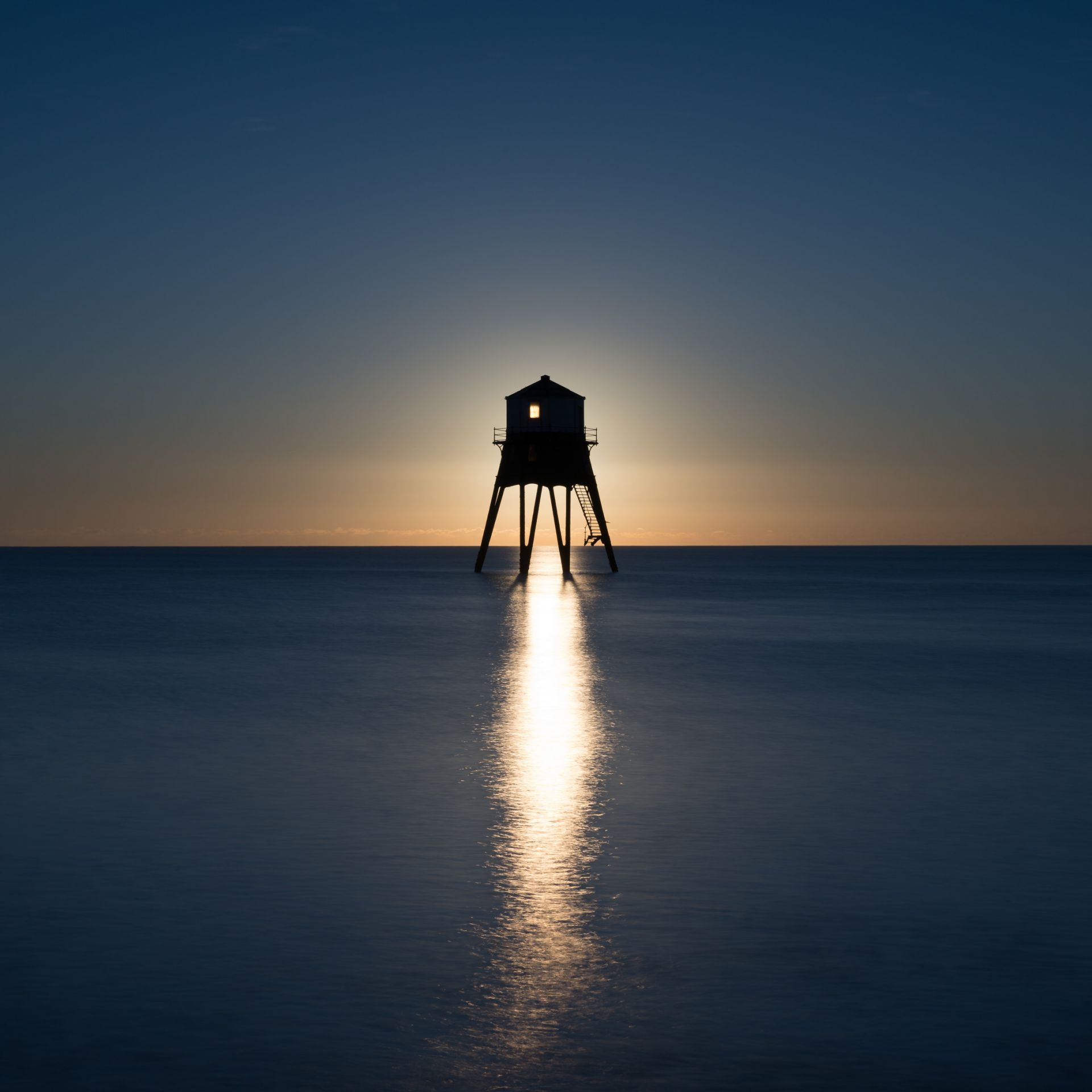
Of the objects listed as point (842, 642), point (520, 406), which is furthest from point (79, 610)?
point (842, 642)

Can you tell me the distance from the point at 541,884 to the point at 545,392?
53.8 meters

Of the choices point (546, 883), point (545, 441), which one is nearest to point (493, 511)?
point (545, 441)

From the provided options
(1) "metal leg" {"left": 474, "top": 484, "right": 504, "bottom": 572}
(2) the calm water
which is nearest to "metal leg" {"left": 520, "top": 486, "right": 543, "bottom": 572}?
(1) "metal leg" {"left": 474, "top": 484, "right": 504, "bottom": 572}

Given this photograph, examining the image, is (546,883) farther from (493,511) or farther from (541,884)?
(493,511)

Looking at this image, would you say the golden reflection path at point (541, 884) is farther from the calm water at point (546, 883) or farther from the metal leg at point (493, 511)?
the metal leg at point (493, 511)

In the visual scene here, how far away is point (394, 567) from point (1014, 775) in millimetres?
144113

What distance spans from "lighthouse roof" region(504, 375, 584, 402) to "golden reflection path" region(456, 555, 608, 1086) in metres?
39.1

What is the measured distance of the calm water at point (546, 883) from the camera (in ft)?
23.4

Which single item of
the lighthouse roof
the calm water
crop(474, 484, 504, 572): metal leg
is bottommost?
the calm water

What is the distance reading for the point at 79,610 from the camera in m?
60.5

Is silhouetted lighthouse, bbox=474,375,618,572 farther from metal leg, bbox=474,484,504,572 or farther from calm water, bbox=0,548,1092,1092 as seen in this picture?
calm water, bbox=0,548,1092,1092

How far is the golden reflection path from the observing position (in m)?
7.36

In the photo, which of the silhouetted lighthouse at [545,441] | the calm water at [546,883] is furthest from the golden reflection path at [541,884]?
the silhouetted lighthouse at [545,441]

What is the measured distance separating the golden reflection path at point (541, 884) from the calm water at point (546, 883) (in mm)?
37
